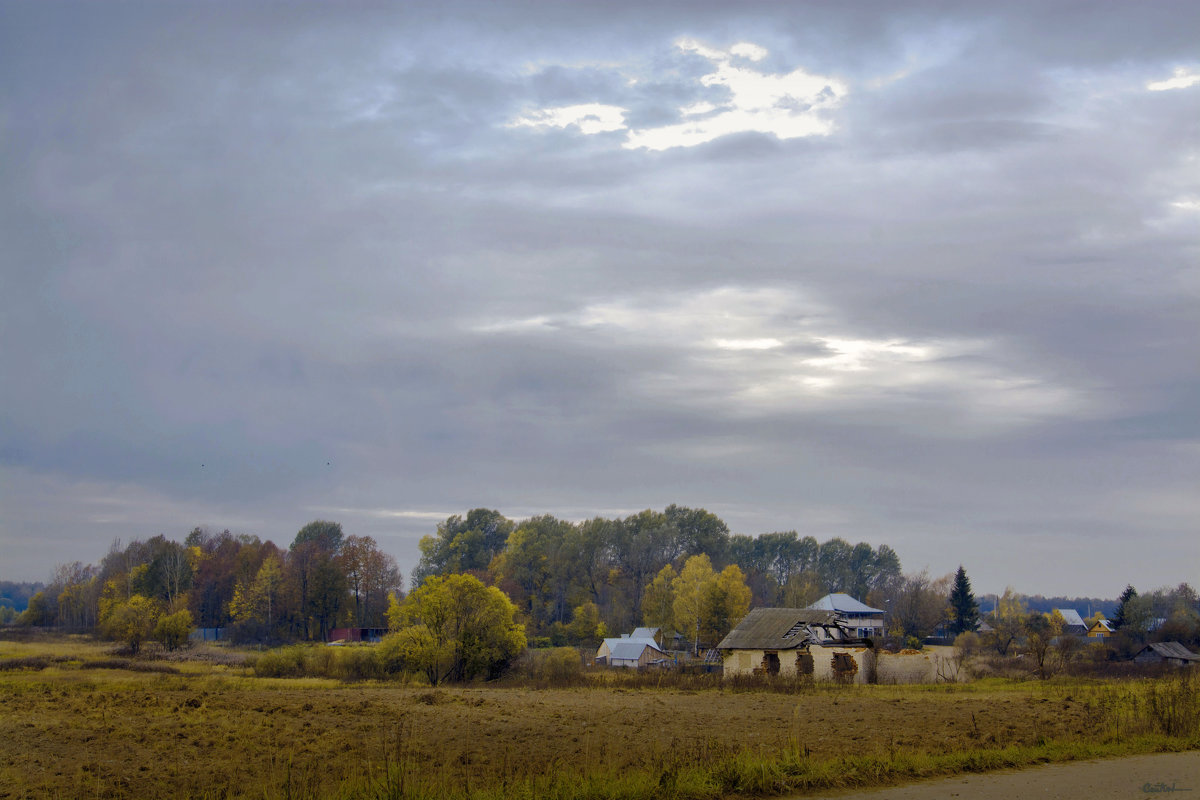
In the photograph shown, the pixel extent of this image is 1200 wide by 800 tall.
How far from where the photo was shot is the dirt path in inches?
573

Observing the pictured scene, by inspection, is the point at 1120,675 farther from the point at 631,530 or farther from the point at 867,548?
the point at 867,548

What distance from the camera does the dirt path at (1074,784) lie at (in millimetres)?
14555

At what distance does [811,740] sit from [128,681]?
1514 inches

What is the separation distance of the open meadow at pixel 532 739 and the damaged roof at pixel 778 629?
467 inches

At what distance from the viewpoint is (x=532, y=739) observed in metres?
22.7

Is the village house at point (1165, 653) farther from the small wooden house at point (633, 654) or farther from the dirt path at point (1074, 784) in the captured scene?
the dirt path at point (1074, 784)

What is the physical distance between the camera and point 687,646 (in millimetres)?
103562

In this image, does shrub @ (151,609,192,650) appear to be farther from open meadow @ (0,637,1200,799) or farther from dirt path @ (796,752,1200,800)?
dirt path @ (796,752,1200,800)

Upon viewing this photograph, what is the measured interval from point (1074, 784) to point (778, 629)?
40.3 metres

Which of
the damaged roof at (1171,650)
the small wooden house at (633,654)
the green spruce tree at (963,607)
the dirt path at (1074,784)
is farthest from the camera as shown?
the green spruce tree at (963,607)

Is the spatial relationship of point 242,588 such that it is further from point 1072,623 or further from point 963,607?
point 1072,623

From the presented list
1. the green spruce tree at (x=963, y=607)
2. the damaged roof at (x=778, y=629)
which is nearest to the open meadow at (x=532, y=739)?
the damaged roof at (x=778, y=629)

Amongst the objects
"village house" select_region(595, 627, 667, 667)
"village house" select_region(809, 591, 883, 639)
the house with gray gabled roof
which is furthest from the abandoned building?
the house with gray gabled roof

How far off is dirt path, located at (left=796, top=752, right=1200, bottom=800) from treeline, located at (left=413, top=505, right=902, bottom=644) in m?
75.2
